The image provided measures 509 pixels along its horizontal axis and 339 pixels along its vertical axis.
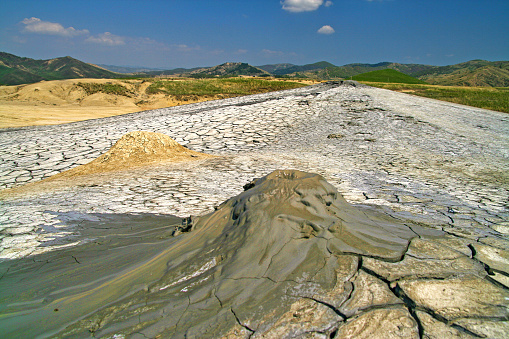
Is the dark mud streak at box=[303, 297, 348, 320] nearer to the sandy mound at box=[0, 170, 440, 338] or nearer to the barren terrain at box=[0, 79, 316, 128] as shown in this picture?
the sandy mound at box=[0, 170, 440, 338]

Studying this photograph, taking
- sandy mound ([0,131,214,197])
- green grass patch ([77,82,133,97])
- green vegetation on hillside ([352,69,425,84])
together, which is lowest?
sandy mound ([0,131,214,197])

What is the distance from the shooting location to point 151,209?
3.15m

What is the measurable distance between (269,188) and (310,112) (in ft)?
23.0

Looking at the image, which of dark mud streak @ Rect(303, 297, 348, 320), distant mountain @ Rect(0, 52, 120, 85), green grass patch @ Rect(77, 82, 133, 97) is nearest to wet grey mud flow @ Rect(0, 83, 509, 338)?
dark mud streak @ Rect(303, 297, 348, 320)

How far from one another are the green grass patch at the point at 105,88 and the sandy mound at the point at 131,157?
17.0 meters

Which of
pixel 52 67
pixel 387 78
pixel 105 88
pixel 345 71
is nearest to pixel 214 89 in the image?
pixel 105 88

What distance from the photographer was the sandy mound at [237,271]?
138cm

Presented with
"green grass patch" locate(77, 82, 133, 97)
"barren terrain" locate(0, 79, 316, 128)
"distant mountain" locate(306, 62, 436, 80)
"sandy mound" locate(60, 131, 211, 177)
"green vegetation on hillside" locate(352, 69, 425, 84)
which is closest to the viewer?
"sandy mound" locate(60, 131, 211, 177)

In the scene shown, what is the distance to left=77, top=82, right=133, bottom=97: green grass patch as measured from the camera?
2025cm

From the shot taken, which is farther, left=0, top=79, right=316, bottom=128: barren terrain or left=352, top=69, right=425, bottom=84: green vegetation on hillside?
left=352, top=69, right=425, bottom=84: green vegetation on hillside

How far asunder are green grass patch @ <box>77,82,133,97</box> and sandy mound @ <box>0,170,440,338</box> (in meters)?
21.0

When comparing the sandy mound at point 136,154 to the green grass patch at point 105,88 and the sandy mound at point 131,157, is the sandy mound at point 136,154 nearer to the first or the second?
the sandy mound at point 131,157

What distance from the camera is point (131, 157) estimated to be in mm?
5340

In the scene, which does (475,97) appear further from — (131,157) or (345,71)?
(345,71)
